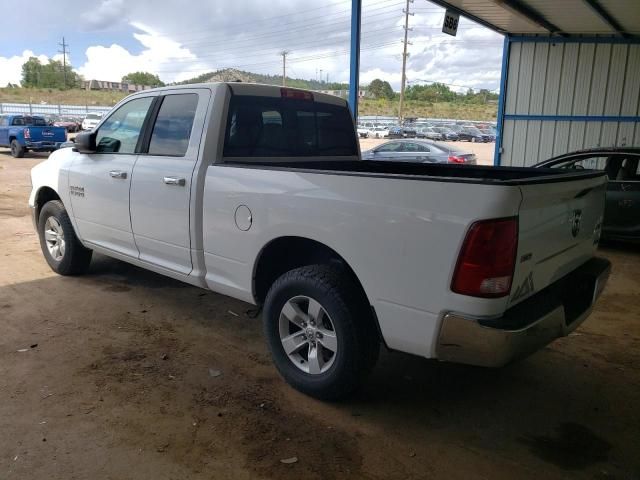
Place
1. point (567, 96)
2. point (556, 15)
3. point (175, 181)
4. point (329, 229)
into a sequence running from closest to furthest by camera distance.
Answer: point (329, 229) < point (175, 181) < point (556, 15) < point (567, 96)

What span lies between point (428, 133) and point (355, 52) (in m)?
41.5

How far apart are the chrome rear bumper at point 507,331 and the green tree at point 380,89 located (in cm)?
10360

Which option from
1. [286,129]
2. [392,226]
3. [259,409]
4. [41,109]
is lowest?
[259,409]

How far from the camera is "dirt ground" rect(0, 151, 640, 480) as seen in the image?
2727 mm

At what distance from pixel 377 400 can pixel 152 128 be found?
113 inches

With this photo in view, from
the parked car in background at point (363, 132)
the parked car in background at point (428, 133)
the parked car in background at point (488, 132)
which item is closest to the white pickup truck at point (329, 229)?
the parked car in background at point (363, 132)

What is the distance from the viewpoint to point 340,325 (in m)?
3.03

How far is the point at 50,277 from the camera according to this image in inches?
228

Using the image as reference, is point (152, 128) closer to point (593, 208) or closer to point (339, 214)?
point (339, 214)

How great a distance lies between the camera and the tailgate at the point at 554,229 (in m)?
2.59

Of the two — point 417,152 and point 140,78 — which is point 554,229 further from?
point 140,78

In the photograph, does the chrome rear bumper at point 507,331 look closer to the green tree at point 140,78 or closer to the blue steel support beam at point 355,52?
the blue steel support beam at point 355,52

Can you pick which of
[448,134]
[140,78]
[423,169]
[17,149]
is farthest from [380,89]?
[423,169]

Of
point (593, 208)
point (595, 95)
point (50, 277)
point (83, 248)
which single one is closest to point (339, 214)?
point (593, 208)
